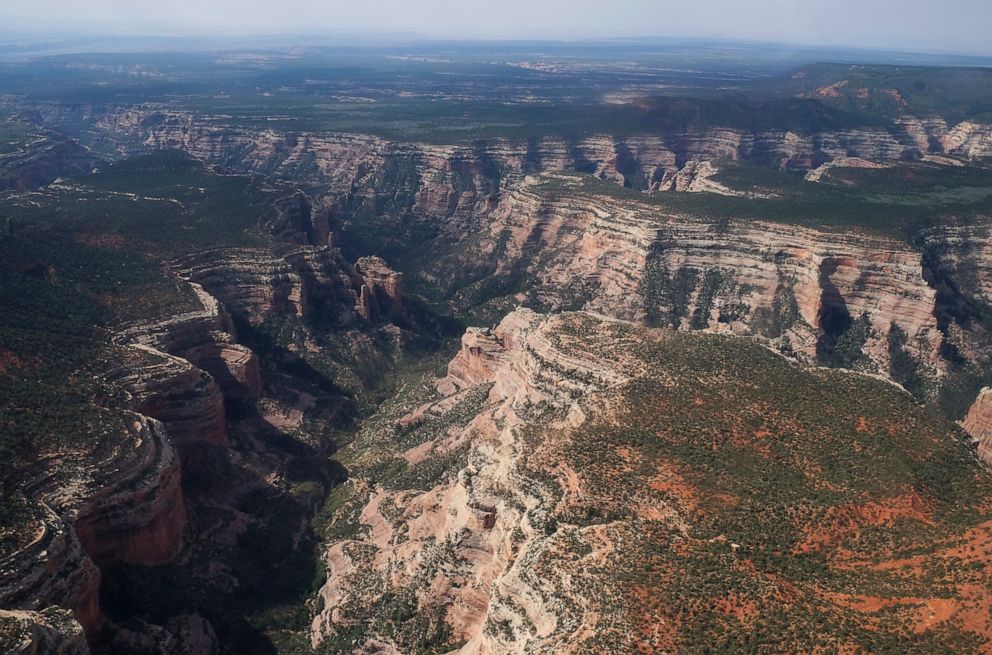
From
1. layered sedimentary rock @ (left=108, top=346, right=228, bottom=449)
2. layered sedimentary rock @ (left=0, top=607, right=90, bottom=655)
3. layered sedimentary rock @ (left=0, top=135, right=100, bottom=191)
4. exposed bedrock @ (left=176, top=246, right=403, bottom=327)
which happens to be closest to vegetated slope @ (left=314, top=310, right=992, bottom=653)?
layered sedimentary rock @ (left=108, top=346, right=228, bottom=449)

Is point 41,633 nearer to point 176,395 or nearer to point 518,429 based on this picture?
point 518,429

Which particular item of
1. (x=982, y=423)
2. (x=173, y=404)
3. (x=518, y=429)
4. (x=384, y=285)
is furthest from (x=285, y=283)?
(x=982, y=423)

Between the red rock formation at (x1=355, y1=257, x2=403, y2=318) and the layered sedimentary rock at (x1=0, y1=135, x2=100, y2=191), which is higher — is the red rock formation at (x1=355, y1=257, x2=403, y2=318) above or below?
below

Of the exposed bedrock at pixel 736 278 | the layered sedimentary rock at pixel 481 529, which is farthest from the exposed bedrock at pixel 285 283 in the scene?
the layered sedimentary rock at pixel 481 529

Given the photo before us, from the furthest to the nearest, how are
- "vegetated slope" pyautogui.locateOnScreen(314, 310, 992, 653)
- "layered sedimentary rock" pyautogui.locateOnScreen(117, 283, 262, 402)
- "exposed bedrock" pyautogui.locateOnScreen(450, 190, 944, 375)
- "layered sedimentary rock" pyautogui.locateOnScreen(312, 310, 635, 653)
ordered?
1. "exposed bedrock" pyautogui.locateOnScreen(450, 190, 944, 375)
2. "layered sedimentary rock" pyautogui.locateOnScreen(117, 283, 262, 402)
3. "layered sedimentary rock" pyautogui.locateOnScreen(312, 310, 635, 653)
4. "vegetated slope" pyautogui.locateOnScreen(314, 310, 992, 653)

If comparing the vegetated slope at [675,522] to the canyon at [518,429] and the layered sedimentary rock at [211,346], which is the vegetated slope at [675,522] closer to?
the canyon at [518,429]

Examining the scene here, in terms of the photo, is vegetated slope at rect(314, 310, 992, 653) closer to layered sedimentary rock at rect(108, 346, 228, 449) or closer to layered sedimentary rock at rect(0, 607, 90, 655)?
layered sedimentary rock at rect(108, 346, 228, 449)

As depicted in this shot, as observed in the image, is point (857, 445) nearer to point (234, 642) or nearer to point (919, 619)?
point (919, 619)
